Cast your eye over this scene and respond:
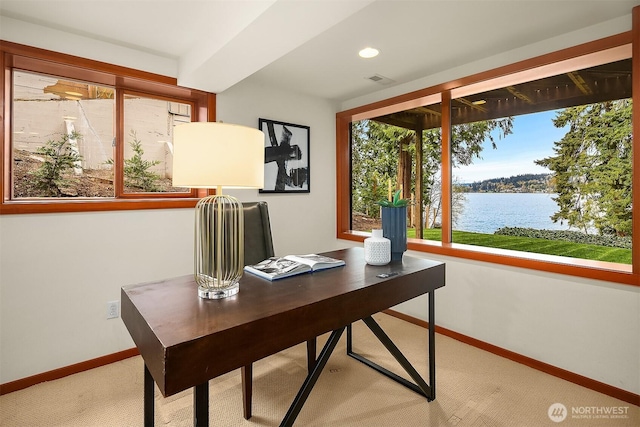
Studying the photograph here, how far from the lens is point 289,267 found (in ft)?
5.42

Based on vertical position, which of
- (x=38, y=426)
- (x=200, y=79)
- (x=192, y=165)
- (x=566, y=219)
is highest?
(x=200, y=79)

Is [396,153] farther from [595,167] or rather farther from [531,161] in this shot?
[595,167]

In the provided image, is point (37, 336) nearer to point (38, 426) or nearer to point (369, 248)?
point (38, 426)

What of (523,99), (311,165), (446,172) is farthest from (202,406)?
(523,99)

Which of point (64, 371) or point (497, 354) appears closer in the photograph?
point (64, 371)

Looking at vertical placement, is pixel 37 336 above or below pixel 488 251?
below

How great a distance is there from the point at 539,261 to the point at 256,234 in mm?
2006

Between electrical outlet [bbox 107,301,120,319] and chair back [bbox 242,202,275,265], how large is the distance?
1164 millimetres

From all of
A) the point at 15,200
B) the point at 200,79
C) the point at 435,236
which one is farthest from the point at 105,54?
the point at 435,236

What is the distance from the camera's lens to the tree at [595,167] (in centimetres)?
217

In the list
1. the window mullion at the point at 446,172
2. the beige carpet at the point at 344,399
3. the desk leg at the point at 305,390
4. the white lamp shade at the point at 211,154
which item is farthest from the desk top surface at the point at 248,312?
the window mullion at the point at 446,172

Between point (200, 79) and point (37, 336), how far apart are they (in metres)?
2.11

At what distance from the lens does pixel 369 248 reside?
6.17 feet

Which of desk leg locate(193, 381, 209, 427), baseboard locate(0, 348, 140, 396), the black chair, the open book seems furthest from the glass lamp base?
baseboard locate(0, 348, 140, 396)
